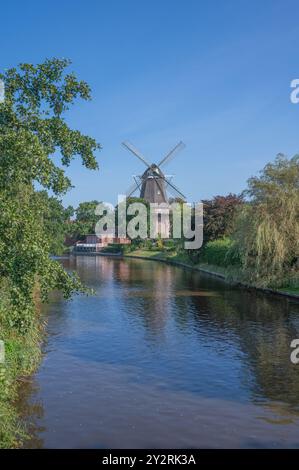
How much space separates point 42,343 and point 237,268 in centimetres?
2895

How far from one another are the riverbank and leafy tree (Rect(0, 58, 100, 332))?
27838 millimetres

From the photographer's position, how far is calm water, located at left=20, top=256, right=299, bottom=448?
48.7 feet

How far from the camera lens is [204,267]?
7212 cm

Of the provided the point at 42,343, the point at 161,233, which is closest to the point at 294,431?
the point at 42,343

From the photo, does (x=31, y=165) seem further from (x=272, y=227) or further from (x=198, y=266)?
(x=198, y=266)

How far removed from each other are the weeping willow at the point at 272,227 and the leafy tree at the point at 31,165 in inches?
1107

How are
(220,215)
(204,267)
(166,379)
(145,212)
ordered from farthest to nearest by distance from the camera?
1. (145,212)
2. (204,267)
3. (220,215)
4. (166,379)

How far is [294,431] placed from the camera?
15062 millimetres

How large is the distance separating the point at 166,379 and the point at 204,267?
52570 millimetres

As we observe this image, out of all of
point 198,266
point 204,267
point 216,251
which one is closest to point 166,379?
point 216,251

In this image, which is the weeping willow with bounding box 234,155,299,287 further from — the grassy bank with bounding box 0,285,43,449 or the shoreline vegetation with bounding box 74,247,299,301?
the grassy bank with bounding box 0,285,43,449

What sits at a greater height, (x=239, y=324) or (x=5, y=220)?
(x=5, y=220)

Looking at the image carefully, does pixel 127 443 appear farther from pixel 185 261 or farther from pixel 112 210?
pixel 112 210
